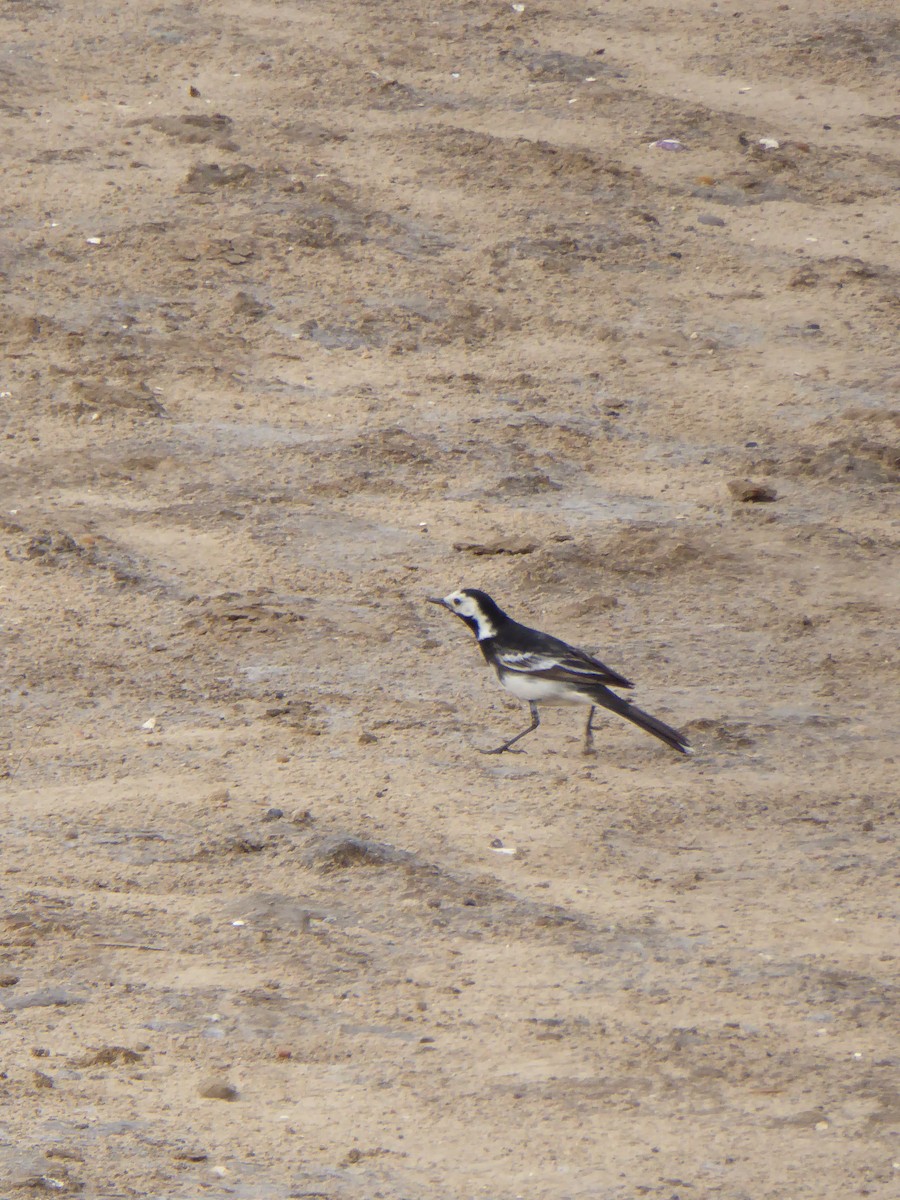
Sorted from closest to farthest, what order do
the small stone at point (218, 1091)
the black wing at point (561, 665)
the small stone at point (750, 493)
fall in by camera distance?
the small stone at point (218, 1091), the black wing at point (561, 665), the small stone at point (750, 493)

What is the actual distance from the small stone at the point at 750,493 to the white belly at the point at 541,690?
238 centimetres

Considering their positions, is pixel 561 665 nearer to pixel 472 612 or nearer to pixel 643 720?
pixel 643 720

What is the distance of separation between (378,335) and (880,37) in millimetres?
5237

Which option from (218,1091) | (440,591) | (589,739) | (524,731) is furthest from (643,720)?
(218,1091)

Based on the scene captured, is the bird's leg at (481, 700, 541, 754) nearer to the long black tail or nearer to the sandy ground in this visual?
the sandy ground

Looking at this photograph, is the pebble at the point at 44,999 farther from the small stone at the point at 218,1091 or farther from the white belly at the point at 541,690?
the white belly at the point at 541,690

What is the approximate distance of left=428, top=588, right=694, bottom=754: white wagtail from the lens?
682 centimetres

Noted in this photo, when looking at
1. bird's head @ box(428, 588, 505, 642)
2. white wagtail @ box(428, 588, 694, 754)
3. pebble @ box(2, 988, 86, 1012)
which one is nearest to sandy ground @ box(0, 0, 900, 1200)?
pebble @ box(2, 988, 86, 1012)

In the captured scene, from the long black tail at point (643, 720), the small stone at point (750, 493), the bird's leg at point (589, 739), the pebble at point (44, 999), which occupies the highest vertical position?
the long black tail at point (643, 720)

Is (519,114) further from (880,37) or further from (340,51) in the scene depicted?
(880,37)

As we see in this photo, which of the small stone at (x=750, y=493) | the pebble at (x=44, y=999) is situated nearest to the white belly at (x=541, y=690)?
the pebble at (x=44, y=999)

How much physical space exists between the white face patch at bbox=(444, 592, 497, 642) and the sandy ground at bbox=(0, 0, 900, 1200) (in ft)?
0.99

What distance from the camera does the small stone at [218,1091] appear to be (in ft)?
15.9

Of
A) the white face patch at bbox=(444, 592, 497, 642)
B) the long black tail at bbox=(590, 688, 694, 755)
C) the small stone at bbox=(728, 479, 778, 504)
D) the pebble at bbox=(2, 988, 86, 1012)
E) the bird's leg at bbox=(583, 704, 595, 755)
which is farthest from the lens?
the small stone at bbox=(728, 479, 778, 504)
